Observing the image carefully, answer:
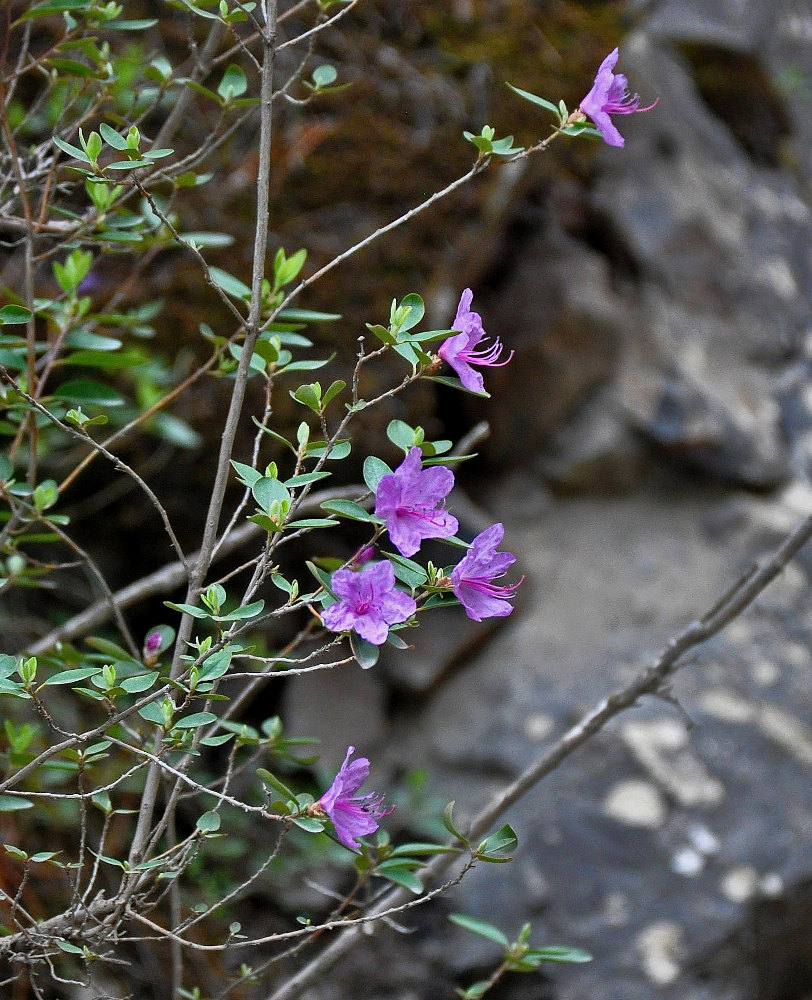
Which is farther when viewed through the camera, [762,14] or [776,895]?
[762,14]

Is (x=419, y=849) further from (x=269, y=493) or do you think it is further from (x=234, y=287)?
(x=234, y=287)

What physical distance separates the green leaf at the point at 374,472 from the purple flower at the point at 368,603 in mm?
80

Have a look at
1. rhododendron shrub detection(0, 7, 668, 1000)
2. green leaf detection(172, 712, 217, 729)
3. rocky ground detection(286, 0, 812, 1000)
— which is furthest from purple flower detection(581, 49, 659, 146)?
rocky ground detection(286, 0, 812, 1000)

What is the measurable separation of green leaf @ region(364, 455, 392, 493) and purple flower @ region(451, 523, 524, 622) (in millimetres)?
102

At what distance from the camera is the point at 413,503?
857 millimetres

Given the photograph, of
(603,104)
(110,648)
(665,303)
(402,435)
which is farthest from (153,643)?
(665,303)

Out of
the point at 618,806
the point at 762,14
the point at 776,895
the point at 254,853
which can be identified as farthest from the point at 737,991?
the point at 762,14

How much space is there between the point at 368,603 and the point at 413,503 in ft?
0.32

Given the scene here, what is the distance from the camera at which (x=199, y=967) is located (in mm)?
2008

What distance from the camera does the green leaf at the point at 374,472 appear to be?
0.87 m

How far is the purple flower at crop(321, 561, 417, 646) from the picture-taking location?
2.70 ft

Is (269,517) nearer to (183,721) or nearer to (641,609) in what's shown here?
(183,721)

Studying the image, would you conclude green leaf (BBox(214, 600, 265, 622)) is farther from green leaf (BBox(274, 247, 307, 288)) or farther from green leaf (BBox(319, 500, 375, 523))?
green leaf (BBox(274, 247, 307, 288))

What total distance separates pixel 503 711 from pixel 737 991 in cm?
83
